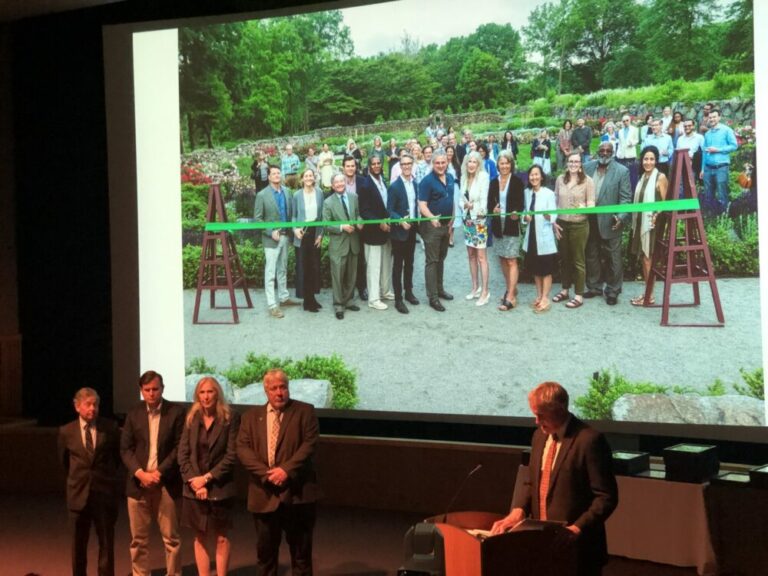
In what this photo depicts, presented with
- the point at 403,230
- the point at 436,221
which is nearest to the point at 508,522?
the point at 436,221

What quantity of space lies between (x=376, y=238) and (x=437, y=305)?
2.28 feet

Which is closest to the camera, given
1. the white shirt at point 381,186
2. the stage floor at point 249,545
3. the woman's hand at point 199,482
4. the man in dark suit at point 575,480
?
the man in dark suit at point 575,480

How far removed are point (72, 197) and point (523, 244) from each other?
457cm

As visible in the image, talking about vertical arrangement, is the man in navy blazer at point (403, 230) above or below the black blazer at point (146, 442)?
above

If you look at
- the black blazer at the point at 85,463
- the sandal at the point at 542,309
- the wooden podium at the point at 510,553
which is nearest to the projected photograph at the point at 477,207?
the sandal at the point at 542,309


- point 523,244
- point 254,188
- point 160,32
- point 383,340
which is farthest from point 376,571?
point 160,32

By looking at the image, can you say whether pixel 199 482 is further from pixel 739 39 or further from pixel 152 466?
pixel 739 39

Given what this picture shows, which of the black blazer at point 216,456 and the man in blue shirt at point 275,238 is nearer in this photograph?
the black blazer at point 216,456

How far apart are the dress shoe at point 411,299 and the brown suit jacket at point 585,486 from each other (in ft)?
12.6

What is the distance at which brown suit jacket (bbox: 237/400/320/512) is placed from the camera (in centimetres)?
515

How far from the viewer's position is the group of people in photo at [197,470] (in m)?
5.19

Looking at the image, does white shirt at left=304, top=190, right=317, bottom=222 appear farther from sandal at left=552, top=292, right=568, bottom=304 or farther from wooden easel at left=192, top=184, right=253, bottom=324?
sandal at left=552, top=292, right=568, bottom=304

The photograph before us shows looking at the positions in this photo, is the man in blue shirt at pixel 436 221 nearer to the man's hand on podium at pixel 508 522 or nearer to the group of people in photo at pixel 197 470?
the group of people in photo at pixel 197 470

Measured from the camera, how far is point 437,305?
24.5ft
